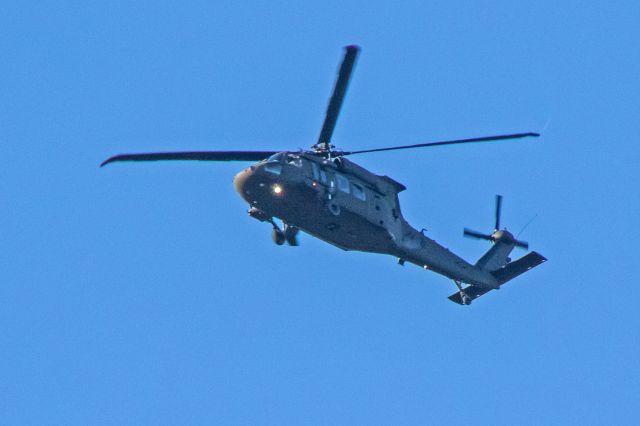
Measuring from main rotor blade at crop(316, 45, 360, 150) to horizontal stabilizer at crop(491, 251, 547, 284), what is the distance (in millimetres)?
11105

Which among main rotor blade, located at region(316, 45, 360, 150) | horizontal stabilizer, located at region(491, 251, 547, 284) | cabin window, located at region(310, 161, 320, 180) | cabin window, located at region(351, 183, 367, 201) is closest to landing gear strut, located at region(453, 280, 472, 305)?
horizontal stabilizer, located at region(491, 251, 547, 284)

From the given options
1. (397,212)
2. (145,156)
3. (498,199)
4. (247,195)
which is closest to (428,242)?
(397,212)

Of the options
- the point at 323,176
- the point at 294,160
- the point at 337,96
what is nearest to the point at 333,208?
the point at 323,176

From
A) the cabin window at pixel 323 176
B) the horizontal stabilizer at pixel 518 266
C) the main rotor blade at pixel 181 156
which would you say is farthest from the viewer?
the horizontal stabilizer at pixel 518 266

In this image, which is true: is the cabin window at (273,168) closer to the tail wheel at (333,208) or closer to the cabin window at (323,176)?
the cabin window at (323,176)

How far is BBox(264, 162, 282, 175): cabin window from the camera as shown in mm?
41312

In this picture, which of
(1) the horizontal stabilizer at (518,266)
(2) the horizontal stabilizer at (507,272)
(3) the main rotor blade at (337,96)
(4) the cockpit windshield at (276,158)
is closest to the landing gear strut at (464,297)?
(2) the horizontal stabilizer at (507,272)

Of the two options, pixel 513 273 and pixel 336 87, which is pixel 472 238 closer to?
pixel 513 273

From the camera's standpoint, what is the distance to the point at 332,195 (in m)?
42.3

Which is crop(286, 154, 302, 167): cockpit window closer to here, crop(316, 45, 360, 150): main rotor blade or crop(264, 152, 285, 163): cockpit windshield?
crop(264, 152, 285, 163): cockpit windshield

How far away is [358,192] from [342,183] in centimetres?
89

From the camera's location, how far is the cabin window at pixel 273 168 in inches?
1626

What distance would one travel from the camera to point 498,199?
51344 mm

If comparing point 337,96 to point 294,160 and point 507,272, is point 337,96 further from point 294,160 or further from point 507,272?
point 507,272
